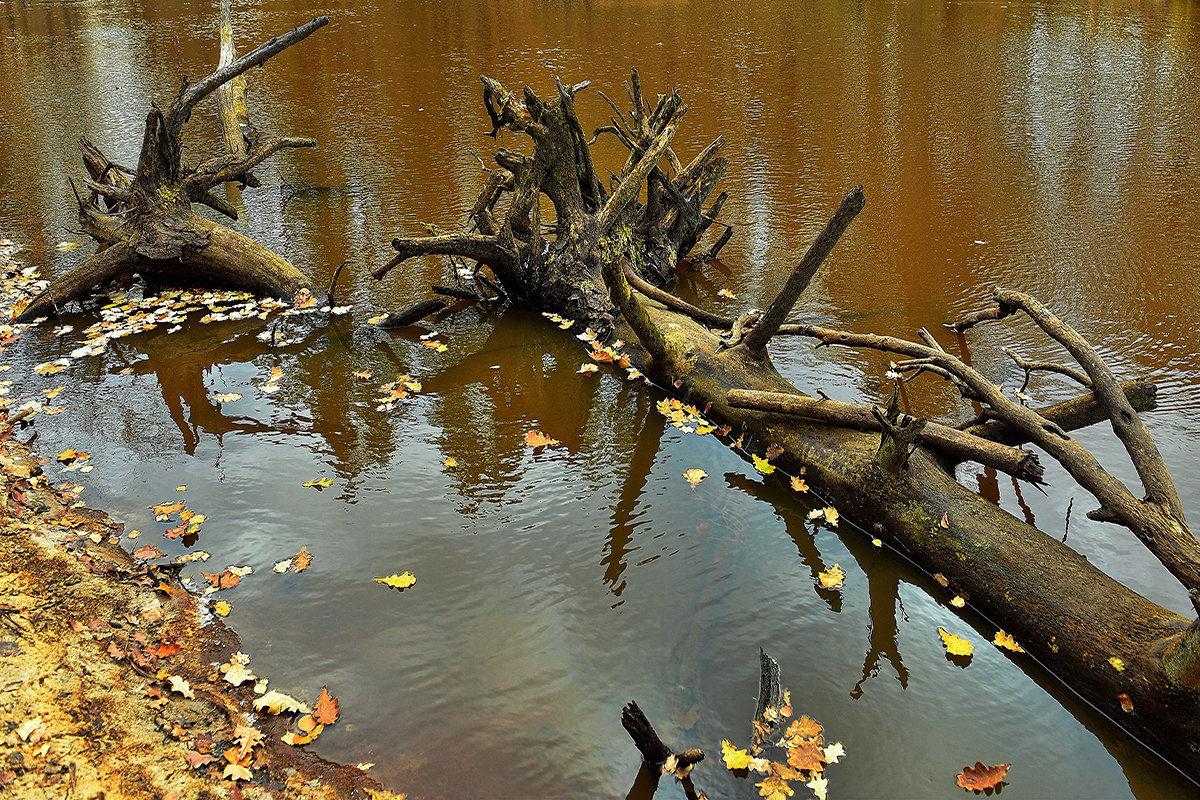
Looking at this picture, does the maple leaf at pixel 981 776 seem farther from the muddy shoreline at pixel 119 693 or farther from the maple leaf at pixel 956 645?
the muddy shoreline at pixel 119 693

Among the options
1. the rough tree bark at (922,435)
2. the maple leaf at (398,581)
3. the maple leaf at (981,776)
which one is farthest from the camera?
the maple leaf at (398,581)

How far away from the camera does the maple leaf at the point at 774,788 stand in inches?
125

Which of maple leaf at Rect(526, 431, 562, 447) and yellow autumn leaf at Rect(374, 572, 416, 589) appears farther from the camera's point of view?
maple leaf at Rect(526, 431, 562, 447)

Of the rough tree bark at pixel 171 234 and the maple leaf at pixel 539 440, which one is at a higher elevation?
the rough tree bark at pixel 171 234

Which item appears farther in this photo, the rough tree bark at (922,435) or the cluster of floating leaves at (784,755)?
the rough tree bark at (922,435)

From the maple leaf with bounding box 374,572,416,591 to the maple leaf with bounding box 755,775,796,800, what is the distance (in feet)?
6.77

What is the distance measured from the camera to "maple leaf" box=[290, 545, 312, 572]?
14.3 ft

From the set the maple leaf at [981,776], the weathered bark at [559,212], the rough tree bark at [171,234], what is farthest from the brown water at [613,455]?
the rough tree bark at [171,234]

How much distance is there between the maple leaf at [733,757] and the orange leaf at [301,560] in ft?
8.01

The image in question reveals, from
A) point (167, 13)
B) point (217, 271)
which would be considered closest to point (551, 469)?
point (217, 271)

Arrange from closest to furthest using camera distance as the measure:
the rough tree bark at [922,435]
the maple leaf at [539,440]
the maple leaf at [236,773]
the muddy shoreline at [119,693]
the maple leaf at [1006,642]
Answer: the muddy shoreline at [119,693] → the maple leaf at [236,773] → the rough tree bark at [922,435] → the maple leaf at [1006,642] → the maple leaf at [539,440]

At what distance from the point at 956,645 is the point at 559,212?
5071 millimetres

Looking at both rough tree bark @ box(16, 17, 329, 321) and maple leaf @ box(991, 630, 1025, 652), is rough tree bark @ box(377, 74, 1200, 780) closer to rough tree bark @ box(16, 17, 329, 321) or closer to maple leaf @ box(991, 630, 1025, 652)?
maple leaf @ box(991, 630, 1025, 652)

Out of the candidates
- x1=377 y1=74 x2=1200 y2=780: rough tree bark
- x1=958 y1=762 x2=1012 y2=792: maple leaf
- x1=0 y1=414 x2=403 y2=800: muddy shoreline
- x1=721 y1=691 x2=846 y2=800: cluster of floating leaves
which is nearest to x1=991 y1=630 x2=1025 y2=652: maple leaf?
x1=377 y1=74 x2=1200 y2=780: rough tree bark
